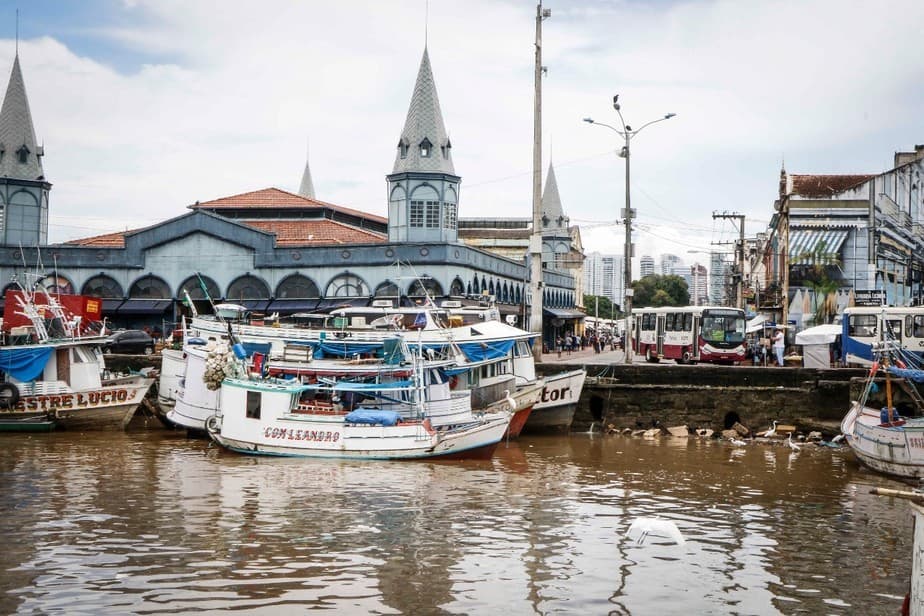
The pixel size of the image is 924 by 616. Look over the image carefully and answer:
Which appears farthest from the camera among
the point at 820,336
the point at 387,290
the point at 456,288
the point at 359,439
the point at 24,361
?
the point at 456,288

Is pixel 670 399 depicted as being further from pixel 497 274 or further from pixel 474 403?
pixel 497 274

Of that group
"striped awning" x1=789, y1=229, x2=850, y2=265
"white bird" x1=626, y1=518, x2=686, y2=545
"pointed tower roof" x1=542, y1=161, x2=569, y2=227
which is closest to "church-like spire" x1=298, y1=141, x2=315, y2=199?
"pointed tower roof" x1=542, y1=161, x2=569, y2=227

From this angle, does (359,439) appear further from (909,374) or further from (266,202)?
(266,202)

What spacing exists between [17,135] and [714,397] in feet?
132

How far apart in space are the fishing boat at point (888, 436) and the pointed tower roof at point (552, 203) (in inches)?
2679


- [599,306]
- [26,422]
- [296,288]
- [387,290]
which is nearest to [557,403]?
[26,422]

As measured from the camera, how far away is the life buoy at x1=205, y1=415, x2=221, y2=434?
2822 cm

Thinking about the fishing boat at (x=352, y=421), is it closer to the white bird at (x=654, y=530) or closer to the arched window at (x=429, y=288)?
the white bird at (x=654, y=530)

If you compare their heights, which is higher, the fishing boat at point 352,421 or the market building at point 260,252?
the market building at point 260,252

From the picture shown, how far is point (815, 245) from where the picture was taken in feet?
178

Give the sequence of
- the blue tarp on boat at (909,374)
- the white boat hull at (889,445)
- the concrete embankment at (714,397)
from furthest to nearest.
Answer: the concrete embankment at (714,397) < the blue tarp on boat at (909,374) < the white boat hull at (889,445)

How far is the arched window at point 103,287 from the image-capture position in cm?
5244

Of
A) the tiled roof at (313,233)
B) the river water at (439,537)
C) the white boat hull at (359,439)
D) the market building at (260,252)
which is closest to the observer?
the river water at (439,537)

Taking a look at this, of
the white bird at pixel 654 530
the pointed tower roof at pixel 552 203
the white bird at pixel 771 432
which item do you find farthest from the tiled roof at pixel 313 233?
the pointed tower roof at pixel 552 203
